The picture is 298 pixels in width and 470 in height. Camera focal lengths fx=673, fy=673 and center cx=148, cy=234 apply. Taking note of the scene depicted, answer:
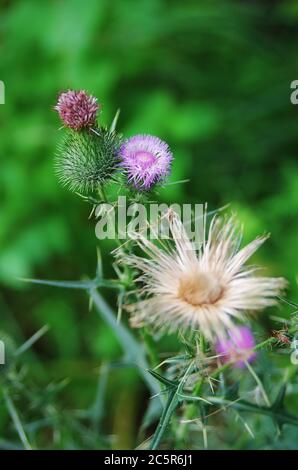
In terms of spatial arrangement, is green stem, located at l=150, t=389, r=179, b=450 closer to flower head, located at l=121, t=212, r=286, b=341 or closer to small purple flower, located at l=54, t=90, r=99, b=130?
flower head, located at l=121, t=212, r=286, b=341

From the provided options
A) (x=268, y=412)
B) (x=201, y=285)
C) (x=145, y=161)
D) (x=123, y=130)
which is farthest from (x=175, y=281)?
(x=123, y=130)

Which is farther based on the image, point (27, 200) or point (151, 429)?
point (27, 200)

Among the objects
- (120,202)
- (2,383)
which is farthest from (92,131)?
(2,383)

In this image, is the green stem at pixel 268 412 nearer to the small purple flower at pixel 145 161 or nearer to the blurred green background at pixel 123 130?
the small purple flower at pixel 145 161

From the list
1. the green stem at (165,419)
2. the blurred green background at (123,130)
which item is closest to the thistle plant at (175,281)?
the green stem at (165,419)

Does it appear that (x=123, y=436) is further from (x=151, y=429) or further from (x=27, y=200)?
(x=27, y=200)
